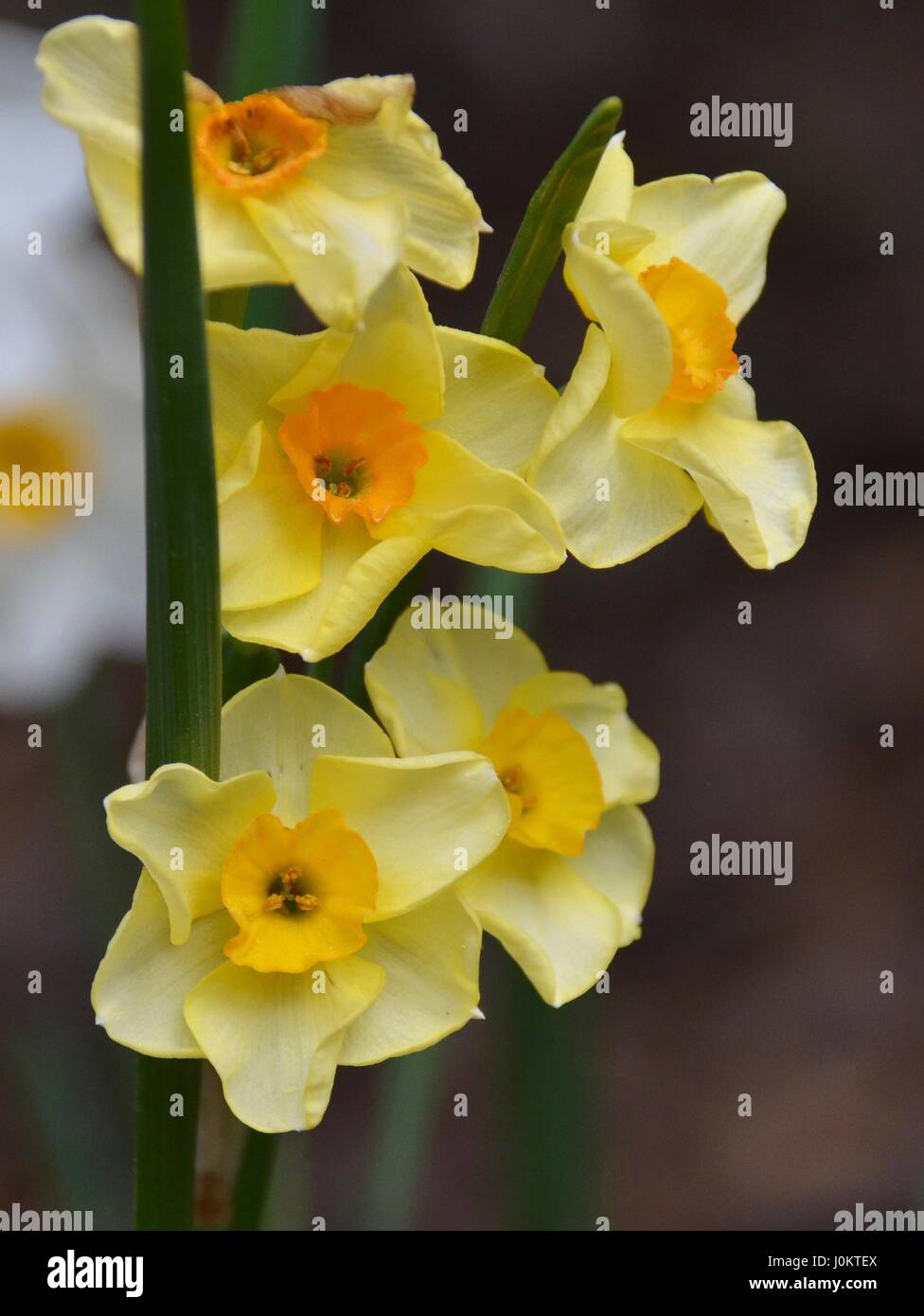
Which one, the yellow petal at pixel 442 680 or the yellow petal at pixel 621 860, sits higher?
the yellow petal at pixel 442 680

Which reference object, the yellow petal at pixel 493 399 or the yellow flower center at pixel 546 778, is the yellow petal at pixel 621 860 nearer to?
the yellow flower center at pixel 546 778

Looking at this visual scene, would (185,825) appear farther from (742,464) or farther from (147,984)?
(742,464)

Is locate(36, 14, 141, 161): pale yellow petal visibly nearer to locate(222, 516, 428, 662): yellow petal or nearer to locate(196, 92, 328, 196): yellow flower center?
locate(196, 92, 328, 196): yellow flower center

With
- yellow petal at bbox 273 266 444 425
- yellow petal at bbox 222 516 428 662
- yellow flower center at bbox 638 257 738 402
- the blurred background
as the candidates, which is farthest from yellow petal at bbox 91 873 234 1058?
the blurred background

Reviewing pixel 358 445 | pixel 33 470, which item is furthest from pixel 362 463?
pixel 33 470

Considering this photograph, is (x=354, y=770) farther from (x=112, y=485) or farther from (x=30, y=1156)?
(x=30, y=1156)

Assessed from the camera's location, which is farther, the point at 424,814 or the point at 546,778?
the point at 546,778

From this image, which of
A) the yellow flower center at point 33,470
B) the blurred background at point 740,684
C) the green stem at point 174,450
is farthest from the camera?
the blurred background at point 740,684

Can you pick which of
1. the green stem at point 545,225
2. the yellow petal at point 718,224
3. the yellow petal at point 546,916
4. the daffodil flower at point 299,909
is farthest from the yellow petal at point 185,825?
the yellow petal at point 718,224
